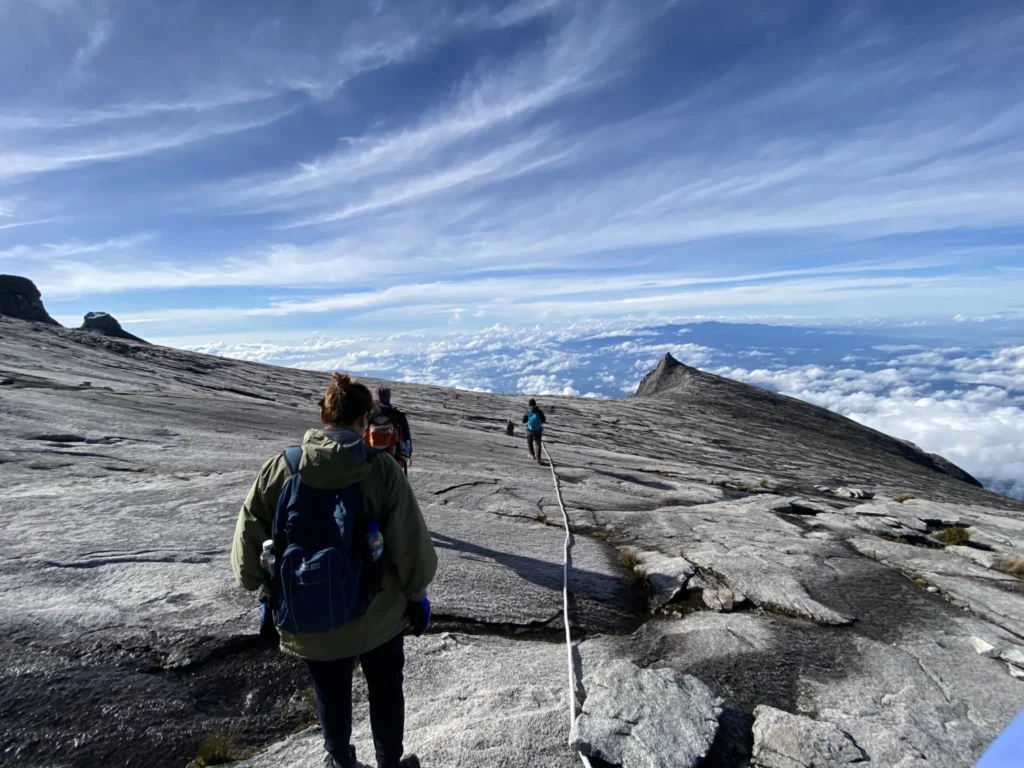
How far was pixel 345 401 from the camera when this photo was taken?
456 cm

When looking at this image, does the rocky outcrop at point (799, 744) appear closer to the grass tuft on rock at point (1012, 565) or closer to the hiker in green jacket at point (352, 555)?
the hiker in green jacket at point (352, 555)

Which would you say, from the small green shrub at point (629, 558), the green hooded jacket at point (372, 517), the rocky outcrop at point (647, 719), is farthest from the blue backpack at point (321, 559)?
the small green shrub at point (629, 558)

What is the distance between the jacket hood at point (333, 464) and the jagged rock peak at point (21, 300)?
6637 centimetres

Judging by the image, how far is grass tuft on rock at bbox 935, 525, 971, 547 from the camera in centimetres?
1432

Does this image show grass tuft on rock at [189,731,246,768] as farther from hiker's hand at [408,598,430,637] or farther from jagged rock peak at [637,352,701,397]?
jagged rock peak at [637,352,701,397]

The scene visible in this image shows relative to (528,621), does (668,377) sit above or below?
below

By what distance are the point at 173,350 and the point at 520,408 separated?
27655mm

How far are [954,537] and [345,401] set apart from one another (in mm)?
17167

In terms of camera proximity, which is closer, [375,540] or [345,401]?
[375,540]

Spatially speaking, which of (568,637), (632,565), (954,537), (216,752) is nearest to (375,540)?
(216,752)

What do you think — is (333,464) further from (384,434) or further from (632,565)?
(632,565)

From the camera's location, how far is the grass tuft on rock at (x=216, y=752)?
529 cm

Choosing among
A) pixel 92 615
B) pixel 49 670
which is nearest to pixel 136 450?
pixel 92 615

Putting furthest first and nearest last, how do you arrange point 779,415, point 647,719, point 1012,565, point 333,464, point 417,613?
point 779,415 → point 1012,565 → point 647,719 → point 417,613 → point 333,464
